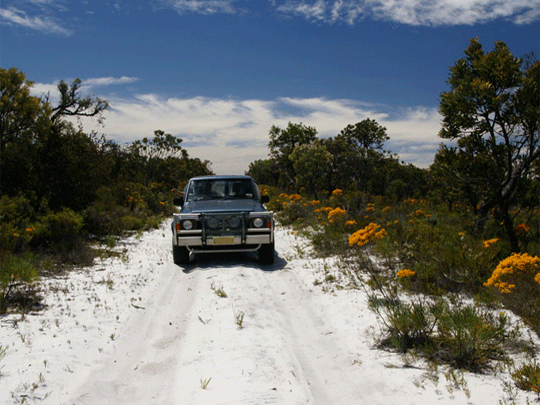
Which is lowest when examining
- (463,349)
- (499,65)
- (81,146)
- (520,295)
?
(463,349)

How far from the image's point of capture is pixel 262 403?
315cm

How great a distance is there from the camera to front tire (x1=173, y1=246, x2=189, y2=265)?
8094mm

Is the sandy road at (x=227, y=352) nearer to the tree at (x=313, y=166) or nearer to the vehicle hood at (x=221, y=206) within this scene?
the vehicle hood at (x=221, y=206)

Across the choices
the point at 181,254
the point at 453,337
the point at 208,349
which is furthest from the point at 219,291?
the point at 453,337

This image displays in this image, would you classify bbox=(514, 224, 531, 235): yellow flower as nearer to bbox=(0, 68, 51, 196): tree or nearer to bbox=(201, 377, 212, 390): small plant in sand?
bbox=(201, 377, 212, 390): small plant in sand

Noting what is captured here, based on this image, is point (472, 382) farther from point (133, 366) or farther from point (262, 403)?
point (133, 366)

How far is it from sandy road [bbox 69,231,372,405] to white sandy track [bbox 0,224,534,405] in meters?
0.02

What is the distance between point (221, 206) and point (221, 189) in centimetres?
114

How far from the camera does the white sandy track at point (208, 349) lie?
3.32 meters

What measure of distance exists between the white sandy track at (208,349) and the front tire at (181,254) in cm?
98

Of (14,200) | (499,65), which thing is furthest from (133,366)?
(499,65)

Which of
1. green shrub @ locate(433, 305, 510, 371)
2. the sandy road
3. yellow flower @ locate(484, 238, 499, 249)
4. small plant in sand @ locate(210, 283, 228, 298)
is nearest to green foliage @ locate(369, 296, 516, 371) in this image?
green shrub @ locate(433, 305, 510, 371)

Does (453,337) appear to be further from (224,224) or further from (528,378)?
(224,224)

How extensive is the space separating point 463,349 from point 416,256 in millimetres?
3342
